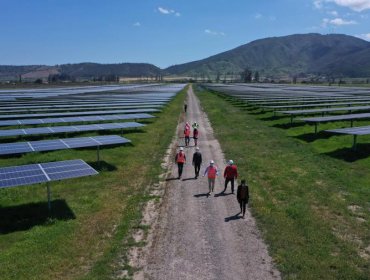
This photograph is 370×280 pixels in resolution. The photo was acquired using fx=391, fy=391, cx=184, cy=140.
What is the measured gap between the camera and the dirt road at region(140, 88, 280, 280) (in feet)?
36.9

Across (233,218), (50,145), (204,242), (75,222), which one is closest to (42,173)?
(75,222)

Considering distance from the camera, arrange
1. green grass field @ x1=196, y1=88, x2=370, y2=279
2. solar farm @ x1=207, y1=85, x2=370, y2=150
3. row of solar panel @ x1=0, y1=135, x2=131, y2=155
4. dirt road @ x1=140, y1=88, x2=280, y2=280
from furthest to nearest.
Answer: solar farm @ x1=207, y1=85, x2=370, y2=150
row of solar panel @ x1=0, y1=135, x2=131, y2=155
green grass field @ x1=196, y1=88, x2=370, y2=279
dirt road @ x1=140, y1=88, x2=280, y2=280

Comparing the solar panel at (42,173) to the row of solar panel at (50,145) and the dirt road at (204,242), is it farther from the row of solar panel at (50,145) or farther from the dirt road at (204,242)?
the row of solar panel at (50,145)

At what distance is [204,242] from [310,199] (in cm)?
683

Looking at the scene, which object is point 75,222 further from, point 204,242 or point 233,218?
point 233,218

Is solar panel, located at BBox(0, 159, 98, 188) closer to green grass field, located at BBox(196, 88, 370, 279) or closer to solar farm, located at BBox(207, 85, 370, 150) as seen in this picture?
green grass field, located at BBox(196, 88, 370, 279)

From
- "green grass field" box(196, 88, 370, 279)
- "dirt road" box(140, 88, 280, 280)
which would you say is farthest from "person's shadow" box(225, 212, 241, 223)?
"green grass field" box(196, 88, 370, 279)

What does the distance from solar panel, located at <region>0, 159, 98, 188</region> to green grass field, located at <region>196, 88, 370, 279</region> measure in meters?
8.05

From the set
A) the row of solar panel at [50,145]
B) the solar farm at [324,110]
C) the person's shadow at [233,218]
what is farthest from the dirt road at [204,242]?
the solar farm at [324,110]

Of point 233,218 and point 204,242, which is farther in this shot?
point 233,218

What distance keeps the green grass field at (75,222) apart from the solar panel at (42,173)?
1.34 metres

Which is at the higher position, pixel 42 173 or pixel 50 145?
pixel 42 173

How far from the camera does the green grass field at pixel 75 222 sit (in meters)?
11.6

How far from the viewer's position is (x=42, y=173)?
56.3 feet
